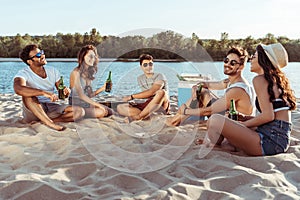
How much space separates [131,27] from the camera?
9.97 feet

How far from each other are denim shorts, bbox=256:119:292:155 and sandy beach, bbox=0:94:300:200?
7 centimetres

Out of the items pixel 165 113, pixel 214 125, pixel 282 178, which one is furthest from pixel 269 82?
pixel 165 113

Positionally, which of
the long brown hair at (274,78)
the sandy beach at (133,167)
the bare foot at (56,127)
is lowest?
the sandy beach at (133,167)

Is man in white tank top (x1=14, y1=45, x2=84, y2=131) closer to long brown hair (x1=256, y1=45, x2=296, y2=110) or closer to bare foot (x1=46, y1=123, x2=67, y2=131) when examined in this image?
bare foot (x1=46, y1=123, x2=67, y2=131)

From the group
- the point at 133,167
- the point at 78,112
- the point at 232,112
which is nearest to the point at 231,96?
the point at 232,112

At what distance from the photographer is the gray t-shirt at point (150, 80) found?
162 inches

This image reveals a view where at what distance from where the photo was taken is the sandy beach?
2.04 metres

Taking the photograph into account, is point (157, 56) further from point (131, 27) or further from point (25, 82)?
point (25, 82)

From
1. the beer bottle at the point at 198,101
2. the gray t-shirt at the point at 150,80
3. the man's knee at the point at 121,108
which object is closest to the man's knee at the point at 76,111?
the man's knee at the point at 121,108

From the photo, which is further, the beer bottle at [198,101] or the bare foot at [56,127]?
the beer bottle at [198,101]

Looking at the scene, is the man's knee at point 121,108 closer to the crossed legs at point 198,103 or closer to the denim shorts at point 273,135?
the crossed legs at point 198,103

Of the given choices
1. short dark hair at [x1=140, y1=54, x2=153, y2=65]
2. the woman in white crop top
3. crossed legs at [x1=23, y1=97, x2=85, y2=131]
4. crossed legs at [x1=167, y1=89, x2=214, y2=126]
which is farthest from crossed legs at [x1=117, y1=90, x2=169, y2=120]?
crossed legs at [x1=23, y1=97, x2=85, y2=131]

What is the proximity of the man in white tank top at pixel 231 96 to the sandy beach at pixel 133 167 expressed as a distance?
22 cm

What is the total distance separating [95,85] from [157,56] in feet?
2.80
